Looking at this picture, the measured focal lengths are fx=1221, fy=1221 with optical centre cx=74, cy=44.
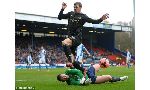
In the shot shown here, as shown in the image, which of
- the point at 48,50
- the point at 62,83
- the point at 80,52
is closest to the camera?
the point at 62,83

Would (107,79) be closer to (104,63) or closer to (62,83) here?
(104,63)

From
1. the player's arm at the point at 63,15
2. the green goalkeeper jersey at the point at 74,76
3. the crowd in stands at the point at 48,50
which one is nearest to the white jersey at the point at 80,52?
the crowd in stands at the point at 48,50

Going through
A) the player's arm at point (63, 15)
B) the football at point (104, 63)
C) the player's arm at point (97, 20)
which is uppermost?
the player's arm at point (63, 15)

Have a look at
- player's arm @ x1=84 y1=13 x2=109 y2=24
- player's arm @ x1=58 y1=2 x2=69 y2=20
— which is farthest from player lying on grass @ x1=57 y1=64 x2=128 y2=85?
player's arm @ x1=58 y1=2 x2=69 y2=20

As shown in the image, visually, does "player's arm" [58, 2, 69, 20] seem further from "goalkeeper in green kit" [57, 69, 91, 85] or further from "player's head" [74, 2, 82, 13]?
"goalkeeper in green kit" [57, 69, 91, 85]

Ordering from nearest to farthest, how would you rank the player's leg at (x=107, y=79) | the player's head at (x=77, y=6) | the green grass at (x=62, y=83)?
the green grass at (x=62, y=83) → the player's head at (x=77, y=6) → the player's leg at (x=107, y=79)

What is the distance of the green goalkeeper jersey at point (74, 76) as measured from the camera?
17.8 metres

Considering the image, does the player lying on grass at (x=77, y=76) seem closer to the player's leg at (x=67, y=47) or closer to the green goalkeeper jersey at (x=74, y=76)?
the green goalkeeper jersey at (x=74, y=76)

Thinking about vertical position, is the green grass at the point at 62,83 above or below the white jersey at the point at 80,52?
below

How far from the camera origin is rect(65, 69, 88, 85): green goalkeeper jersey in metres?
17.8

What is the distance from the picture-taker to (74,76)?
17.8 meters

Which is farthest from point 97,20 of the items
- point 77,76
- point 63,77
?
point 63,77

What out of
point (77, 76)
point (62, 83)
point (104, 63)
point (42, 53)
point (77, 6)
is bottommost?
point (62, 83)

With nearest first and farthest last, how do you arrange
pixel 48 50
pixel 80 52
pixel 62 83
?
pixel 62 83 < pixel 80 52 < pixel 48 50
